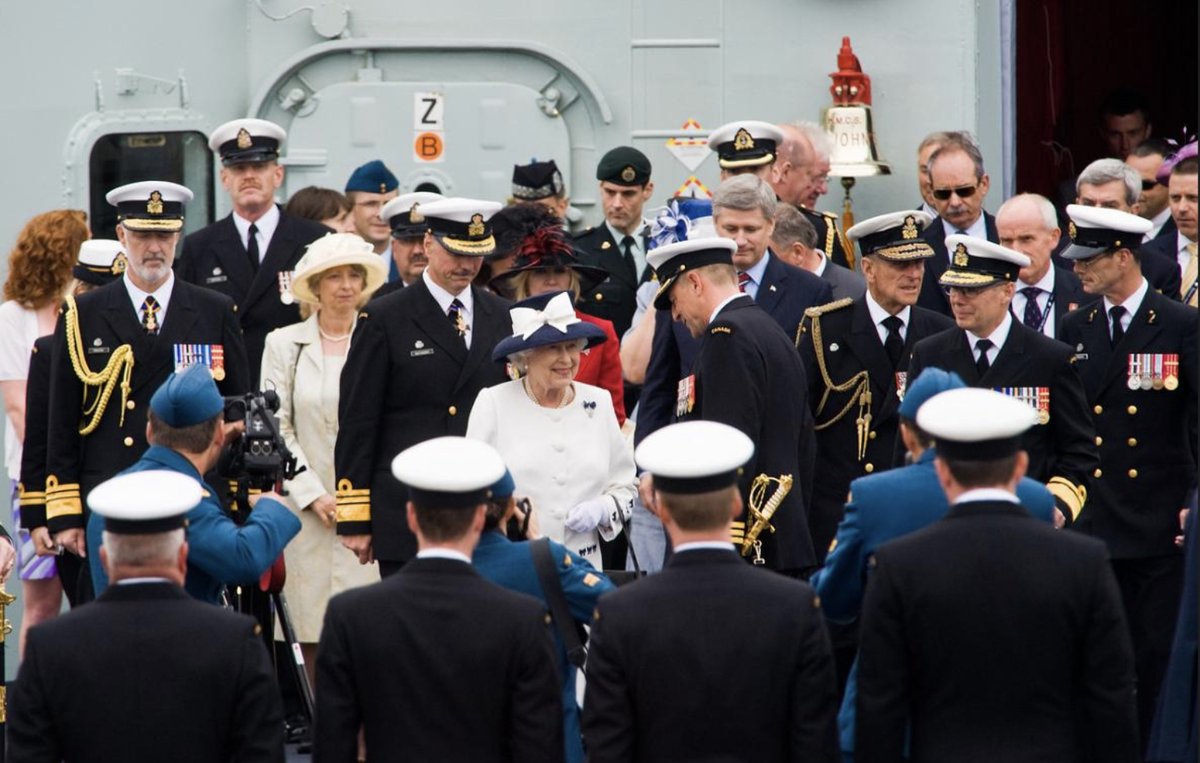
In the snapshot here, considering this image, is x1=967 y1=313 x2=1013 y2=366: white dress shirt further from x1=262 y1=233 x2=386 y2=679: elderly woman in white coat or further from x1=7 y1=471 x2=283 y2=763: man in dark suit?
x1=7 y1=471 x2=283 y2=763: man in dark suit

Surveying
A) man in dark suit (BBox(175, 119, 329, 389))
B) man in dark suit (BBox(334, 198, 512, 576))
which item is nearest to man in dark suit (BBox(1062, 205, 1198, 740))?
man in dark suit (BBox(334, 198, 512, 576))

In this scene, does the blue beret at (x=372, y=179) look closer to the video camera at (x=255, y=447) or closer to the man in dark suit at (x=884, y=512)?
the video camera at (x=255, y=447)

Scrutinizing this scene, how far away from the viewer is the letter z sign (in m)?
9.16

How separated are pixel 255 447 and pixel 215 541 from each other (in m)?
0.78

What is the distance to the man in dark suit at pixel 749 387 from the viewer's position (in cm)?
596

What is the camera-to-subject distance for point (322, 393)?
748 centimetres

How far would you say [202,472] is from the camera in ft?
17.5

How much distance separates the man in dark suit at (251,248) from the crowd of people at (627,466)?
15mm

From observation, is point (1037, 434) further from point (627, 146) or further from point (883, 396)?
point (627, 146)

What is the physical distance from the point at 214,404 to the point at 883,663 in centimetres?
200

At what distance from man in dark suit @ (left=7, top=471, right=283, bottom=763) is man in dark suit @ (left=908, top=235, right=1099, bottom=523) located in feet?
9.44

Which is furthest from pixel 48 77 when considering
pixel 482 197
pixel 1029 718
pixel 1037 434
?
pixel 1029 718

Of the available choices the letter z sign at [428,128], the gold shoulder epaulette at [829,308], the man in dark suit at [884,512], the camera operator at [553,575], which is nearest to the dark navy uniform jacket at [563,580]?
the camera operator at [553,575]

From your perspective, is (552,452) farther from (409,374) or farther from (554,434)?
(409,374)
